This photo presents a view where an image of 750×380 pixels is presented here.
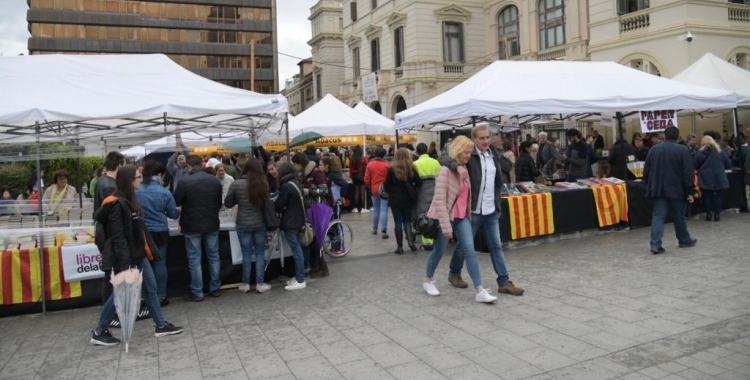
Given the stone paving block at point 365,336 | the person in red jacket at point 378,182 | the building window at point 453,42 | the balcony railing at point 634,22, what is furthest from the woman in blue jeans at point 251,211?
the building window at point 453,42

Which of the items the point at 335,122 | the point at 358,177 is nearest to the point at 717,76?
the point at 358,177

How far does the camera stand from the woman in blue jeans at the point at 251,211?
23.2 ft

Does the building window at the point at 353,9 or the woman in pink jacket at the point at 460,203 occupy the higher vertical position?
the building window at the point at 353,9

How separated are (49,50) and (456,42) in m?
56.9

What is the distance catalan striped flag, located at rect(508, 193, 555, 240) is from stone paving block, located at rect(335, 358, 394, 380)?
5.21 metres

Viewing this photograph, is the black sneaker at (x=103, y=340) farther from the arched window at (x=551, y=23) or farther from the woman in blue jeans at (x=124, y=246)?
the arched window at (x=551, y=23)

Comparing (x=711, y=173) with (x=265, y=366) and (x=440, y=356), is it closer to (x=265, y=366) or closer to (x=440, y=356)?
(x=440, y=356)

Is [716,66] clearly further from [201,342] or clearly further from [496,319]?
[201,342]

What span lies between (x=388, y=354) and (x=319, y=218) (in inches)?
147

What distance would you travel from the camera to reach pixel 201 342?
17.9 feet

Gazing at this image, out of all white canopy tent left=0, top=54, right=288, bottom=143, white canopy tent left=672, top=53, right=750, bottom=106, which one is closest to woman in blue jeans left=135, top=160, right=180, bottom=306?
white canopy tent left=0, top=54, right=288, bottom=143

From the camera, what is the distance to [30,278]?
21.9ft

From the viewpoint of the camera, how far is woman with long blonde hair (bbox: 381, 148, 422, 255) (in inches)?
350

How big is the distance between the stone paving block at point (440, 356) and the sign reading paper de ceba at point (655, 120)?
27.0 feet
